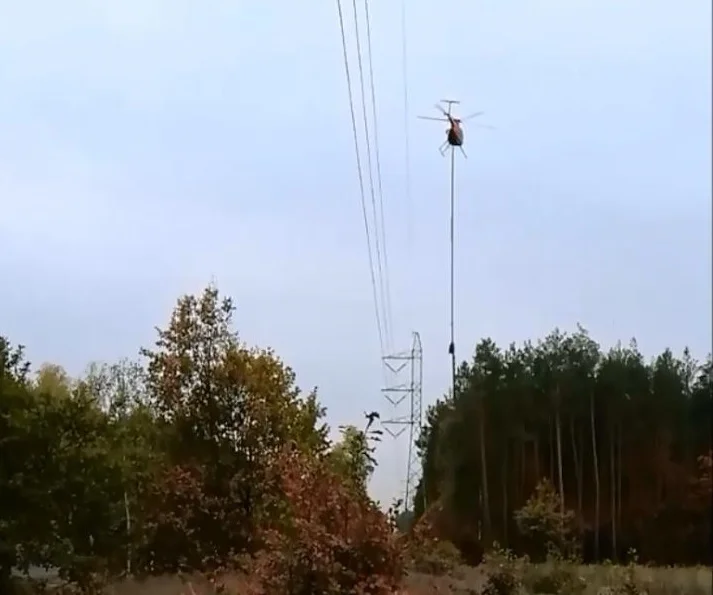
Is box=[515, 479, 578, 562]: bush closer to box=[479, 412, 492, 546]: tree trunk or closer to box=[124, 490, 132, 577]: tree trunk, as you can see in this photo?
box=[479, 412, 492, 546]: tree trunk

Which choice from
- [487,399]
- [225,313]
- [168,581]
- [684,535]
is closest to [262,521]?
[168,581]

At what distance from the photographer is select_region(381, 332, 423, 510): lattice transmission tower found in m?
7.44

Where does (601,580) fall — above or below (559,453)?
below

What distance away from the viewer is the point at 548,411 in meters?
6.34

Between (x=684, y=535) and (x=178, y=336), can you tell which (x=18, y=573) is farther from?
(x=684, y=535)

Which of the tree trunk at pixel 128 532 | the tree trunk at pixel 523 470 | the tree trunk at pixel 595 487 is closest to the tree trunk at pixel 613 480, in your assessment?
the tree trunk at pixel 595 487

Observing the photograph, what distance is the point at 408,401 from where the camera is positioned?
773cm

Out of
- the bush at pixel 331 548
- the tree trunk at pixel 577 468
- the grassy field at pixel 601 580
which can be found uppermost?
the tree trunk at pixel 577 468

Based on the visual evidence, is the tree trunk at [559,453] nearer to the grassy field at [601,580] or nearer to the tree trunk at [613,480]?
the tree trunk at [613,480]

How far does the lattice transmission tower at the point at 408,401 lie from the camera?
7441 mm

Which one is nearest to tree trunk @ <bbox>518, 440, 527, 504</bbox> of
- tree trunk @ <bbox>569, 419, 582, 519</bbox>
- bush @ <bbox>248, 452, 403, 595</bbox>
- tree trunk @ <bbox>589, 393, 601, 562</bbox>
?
tree trunk @ <bbox>569, 419, 582, 519</bbox>

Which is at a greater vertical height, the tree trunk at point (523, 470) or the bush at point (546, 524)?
the tree trunk at point (523, 470)

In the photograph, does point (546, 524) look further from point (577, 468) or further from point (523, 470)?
point (577, 468)

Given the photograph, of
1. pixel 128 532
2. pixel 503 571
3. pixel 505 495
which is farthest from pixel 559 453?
pixel 128 532
